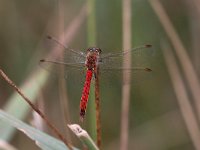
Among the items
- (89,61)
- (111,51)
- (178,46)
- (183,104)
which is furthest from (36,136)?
(111,51)

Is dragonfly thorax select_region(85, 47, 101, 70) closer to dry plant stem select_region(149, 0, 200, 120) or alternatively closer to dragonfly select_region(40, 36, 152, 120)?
dragonfly select_region(40, 36, 152, 120)

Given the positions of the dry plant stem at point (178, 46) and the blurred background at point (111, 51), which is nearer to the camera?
the dry plant stem at point (178, 46)

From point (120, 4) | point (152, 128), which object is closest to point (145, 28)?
point (120, 4)

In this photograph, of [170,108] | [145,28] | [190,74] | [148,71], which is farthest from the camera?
[170,108]

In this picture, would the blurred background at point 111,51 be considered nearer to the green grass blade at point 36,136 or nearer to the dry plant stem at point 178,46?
the dry plant stem at point 178,46

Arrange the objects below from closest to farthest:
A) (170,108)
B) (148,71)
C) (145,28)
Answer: (148,71) < (145,28) < (170,108)

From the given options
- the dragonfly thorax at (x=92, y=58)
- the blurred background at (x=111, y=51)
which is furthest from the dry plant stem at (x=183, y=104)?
the dragonfly thorax at (x=92, y=58)

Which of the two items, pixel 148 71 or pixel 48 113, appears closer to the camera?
pixel 148 71

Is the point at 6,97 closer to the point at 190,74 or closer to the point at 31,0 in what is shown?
the point at 31,0

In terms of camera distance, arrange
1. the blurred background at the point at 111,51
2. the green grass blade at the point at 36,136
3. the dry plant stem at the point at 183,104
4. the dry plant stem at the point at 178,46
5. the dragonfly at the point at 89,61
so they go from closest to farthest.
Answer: the green grass blade at the point at 36,136 → the dragonfly at the point at 89,61 → the dry plant stem at the point at 178,46 → the dry plant stem at the point at 183,104 → the blurred background at the point at 111,51

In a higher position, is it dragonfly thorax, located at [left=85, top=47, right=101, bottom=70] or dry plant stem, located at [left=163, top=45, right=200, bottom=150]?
dry plant stem, located at [left=163, top=45, right=200, bottom=150]

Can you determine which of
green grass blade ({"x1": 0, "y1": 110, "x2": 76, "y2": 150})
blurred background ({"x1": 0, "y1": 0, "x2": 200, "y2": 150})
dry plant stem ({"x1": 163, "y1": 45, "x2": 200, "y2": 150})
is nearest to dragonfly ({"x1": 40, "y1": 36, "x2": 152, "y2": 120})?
green grass blade ({"x1": 0, "y1": 110, "x2": 76, "y2": 150})
